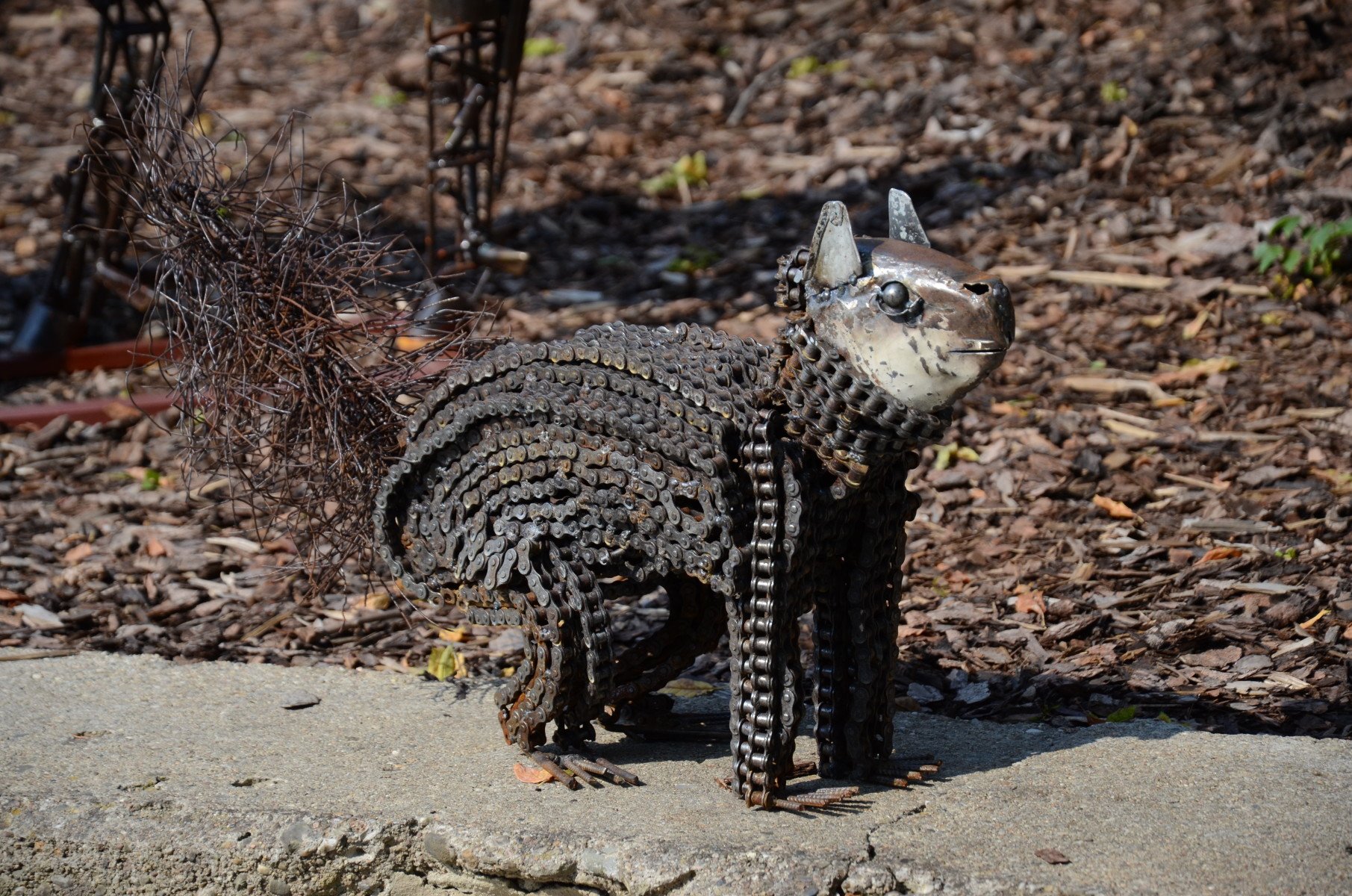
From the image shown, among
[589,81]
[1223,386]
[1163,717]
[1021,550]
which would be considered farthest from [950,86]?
[1163,717]

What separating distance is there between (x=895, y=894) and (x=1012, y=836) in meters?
0.29

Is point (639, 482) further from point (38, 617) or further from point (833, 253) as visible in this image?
point (38, 617)

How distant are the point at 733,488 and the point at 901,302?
0.51m

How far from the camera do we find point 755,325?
6254 millimetres

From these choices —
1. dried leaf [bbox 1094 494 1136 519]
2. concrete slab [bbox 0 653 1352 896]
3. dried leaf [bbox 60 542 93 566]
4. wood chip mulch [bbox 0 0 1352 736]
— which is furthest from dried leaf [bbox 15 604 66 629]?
dried leaf [bbox 1094 494 1136 519]

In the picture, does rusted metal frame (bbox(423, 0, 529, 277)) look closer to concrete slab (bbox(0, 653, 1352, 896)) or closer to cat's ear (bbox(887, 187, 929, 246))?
concrete slab (bbox(0, 653, 1352, 896))

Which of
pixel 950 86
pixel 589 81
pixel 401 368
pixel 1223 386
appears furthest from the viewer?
pixel 589 81

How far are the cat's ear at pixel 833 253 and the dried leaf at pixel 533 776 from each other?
128cm

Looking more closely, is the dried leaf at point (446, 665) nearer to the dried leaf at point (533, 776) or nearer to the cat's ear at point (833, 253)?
the dried leaf at point (533, 776)

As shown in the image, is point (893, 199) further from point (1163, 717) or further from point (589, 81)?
point (589, 81)

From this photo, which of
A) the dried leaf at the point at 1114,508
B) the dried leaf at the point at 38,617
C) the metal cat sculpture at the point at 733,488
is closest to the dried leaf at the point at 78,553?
the dried leaf at the point at 38,617

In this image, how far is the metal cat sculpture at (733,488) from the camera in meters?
2.75

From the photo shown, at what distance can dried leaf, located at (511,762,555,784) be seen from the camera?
3213 mm

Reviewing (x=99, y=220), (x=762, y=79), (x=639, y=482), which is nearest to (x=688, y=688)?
(x=639, y=482)
